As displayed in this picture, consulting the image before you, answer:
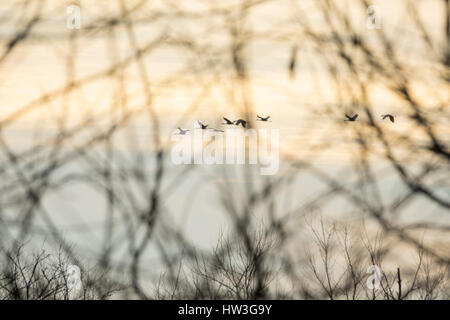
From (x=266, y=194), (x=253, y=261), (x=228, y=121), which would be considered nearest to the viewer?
(x=228, y=121)

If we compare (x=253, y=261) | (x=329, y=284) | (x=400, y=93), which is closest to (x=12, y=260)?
(x=253, y=261)

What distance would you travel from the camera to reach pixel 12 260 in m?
19.9

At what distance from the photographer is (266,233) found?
18969mm
